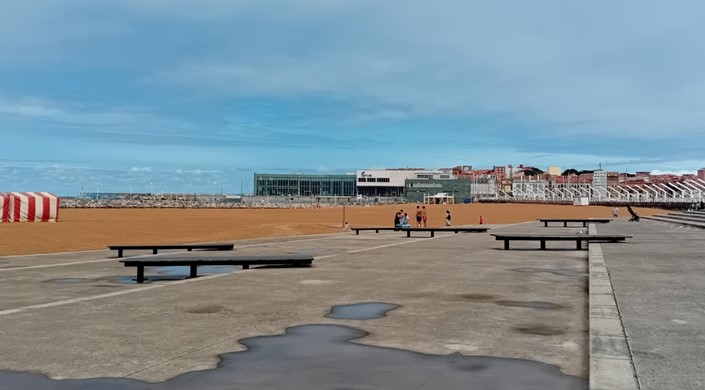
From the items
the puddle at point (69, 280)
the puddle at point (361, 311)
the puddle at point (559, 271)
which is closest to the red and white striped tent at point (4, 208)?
the puddle at point (69, 280)

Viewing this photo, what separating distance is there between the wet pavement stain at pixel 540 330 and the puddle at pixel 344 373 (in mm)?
1341

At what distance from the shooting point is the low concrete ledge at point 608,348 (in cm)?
488

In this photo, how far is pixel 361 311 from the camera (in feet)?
28.1

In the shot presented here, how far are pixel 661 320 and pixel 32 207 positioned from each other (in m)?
41.7

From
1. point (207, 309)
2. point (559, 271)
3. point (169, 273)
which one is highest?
point (559, 271)

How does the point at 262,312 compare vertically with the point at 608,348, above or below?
below

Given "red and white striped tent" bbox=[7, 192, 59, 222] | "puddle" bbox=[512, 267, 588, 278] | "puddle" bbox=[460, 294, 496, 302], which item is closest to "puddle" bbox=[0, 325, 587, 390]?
"puddle" bbox=[460, 294, 496, 302]

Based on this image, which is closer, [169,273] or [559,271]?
[559,271]

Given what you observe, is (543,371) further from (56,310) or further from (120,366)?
(56,310)

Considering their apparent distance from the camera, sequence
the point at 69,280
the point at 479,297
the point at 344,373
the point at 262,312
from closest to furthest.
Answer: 1. the point at 344,373
2. the point at 262,312
3. the point at 479,297
4. the point at 69,280

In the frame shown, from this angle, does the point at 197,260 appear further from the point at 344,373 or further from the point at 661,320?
the point at 661,320

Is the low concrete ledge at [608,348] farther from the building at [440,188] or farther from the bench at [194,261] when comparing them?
the building at [440,188]

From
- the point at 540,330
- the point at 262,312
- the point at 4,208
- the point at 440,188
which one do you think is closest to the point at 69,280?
the point at 262,312

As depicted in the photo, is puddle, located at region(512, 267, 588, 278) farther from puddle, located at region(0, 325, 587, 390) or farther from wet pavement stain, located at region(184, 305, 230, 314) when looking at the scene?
puddle, located at region(0, 325, 587, 390)
